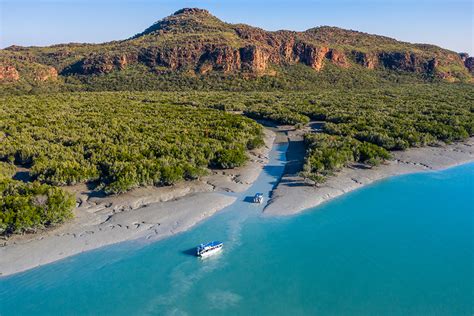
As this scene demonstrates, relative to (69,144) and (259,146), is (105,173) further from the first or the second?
(259,146)

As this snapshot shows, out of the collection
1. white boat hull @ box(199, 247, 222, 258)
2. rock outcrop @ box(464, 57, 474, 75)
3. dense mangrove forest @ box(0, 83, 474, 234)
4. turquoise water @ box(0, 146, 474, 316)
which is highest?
rock outcrop @ box(464, 57, 474, 75)

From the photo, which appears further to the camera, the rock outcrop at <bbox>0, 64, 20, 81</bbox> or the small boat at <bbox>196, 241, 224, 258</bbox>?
the rock outcrop at <bbox>0, 64, 20, 81</bbox>

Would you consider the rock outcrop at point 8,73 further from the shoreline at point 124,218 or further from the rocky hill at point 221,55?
the shoreline at point 124,218

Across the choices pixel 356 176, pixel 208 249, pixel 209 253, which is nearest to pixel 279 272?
pixel 209 253

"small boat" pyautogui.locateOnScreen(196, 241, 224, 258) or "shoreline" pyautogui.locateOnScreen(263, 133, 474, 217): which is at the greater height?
"shoreline" pyautogui.locateOnScreen(263, 133, 474, 217)

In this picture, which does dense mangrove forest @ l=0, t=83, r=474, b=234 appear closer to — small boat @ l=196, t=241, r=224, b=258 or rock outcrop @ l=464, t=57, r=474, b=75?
small boat @ l=196, t=241, r=224, b=258

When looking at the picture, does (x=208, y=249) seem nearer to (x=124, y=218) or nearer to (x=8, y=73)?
(x=124, y=218)

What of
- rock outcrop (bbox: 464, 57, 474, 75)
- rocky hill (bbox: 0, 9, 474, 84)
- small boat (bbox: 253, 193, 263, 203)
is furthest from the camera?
rock outcrop (bbox: 464, 57, 474, 75)

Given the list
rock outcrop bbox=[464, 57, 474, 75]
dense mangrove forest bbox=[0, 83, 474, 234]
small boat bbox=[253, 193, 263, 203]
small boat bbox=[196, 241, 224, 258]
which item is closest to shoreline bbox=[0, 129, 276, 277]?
dense mangrove forest bbox=[0, 83, 474, 234]
